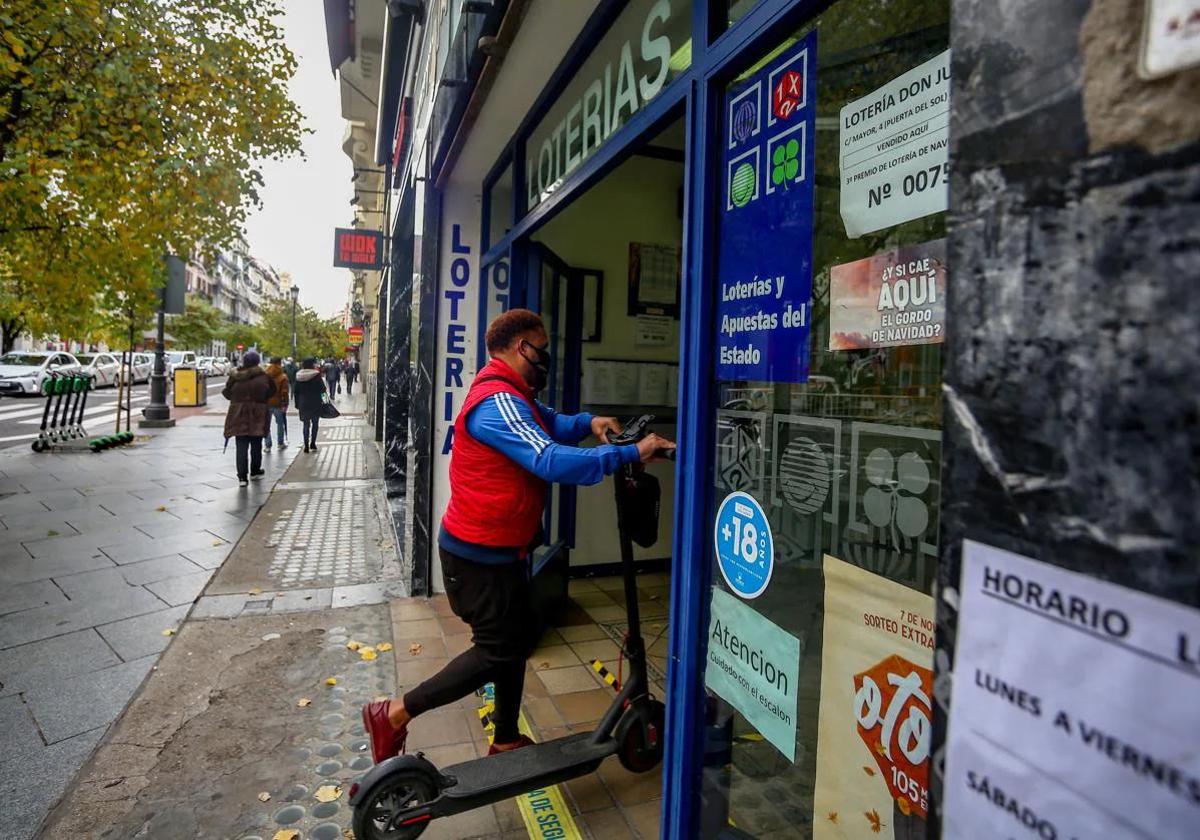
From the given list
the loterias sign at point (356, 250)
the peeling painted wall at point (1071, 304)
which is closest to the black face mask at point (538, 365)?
the peeling painted wall at point (1071, 304)

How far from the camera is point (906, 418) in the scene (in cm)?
147

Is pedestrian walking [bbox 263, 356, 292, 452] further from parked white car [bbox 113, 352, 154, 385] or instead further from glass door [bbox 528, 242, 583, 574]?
parked white car [bbox 113, 352, 154, 385]

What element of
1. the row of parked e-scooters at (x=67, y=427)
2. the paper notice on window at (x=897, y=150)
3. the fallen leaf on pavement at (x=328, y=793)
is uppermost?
the paper notice on window at (x=897, y=150)

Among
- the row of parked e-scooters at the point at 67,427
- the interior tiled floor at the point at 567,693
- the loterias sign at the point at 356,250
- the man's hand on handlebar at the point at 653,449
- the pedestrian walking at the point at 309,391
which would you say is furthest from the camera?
the pedestrian walking at the point at 309,391

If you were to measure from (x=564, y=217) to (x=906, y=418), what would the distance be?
4347mm

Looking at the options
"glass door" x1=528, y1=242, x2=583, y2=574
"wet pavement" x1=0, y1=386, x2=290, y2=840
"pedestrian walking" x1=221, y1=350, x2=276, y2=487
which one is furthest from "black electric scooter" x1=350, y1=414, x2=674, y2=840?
"pedestrian walking" x1=221, y1=350, x2=276, y2=487

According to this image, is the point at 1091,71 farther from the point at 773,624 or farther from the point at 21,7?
the point at 21,7

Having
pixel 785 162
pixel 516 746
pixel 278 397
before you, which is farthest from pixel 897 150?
pixel 278 397

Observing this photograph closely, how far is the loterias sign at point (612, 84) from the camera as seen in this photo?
242 centimetres

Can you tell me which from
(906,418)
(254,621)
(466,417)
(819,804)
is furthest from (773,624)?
(254,621)

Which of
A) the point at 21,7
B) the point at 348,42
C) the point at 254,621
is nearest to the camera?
Answer: the point at 254,621

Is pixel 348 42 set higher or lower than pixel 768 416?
higher

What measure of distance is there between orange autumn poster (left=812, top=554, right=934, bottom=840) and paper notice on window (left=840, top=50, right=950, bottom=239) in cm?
79

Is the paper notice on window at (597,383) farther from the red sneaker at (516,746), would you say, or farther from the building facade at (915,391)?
the red sneaker at (516,746)
